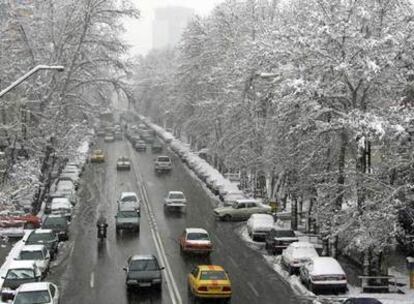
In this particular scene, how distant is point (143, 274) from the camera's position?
1054 inches

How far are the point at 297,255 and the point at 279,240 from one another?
179 inches

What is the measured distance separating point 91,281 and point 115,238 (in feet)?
30.8

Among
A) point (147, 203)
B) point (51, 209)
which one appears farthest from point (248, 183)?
point (51, 209)

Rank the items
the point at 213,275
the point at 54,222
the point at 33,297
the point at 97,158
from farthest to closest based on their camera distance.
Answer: the point at 97,158 → the point at 54,222 → the point at 213,275 → the point at 33,297

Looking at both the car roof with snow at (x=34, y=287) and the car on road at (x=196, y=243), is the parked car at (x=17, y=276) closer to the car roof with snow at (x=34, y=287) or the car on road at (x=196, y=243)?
the car roof with snow at (x=34, y=287)

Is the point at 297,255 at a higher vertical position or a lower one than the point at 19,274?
higher

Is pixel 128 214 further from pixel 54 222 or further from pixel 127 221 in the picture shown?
pixel 54 222

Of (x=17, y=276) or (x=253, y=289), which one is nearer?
(x=17, y=276)

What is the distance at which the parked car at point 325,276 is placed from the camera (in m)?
27.2

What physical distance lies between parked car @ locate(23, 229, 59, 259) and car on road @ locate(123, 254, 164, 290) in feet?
25.9

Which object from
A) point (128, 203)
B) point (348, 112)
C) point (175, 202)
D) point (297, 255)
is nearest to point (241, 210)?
point (175, 202)

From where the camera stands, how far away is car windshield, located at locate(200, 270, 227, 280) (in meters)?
25.4

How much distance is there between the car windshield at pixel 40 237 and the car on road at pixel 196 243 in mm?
6603

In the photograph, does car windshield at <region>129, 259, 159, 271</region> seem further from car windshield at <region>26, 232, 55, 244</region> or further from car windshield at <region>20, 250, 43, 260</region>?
car windshield at <region>26, 232, 55, 244</region>
